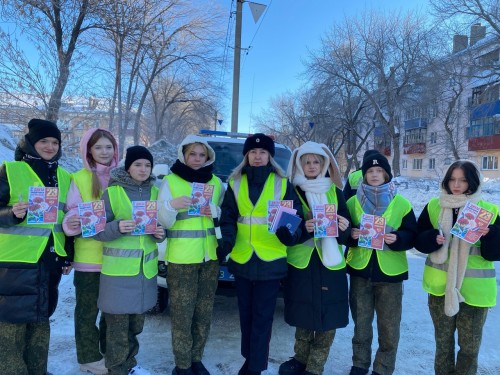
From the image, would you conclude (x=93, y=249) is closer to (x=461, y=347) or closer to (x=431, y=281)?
(x=431, y=281)

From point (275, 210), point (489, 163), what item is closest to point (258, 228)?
point (275, 210)

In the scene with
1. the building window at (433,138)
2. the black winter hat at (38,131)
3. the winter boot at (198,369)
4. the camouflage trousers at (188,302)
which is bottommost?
the winter boot at (198,369)

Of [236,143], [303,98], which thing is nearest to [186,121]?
[303,98]

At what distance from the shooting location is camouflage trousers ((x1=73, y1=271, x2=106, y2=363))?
3072mm

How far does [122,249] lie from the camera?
2932 millimetres

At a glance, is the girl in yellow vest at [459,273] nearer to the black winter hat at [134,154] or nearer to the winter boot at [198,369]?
the winter boot at [198,369]

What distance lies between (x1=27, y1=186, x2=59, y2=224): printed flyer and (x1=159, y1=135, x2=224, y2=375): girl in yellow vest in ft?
2.54

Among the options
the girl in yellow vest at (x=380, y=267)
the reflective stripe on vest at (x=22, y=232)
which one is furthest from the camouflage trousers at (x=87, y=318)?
the girl in yellow vest at (x=380, y=267)

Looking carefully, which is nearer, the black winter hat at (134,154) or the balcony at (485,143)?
the black winter hat at (134,154)

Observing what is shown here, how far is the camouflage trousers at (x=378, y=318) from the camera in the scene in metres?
3.13

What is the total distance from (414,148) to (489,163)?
11.6 m

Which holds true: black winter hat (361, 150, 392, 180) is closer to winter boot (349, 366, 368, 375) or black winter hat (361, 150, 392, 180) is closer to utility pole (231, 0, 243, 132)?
winter boot (349, 366, 368, 375)

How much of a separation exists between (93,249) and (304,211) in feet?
5.75

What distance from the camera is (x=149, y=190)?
10.2 feet
